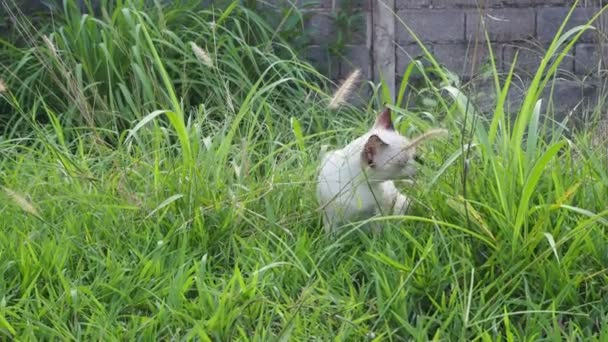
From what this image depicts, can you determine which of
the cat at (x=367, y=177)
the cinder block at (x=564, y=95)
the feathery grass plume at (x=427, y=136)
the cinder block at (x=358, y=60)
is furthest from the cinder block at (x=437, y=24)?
the feathery grass plume at (x=427, y=136)

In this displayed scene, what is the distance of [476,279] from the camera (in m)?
3.04

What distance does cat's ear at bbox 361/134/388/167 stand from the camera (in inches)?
122

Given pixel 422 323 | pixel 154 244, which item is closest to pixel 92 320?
pixel 154 244

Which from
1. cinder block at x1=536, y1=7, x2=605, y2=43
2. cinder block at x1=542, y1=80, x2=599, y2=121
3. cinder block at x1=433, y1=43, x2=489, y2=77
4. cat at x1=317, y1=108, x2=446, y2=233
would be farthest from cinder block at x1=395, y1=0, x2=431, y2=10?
cat at x1=317, y1=108, x2=446, y2=233

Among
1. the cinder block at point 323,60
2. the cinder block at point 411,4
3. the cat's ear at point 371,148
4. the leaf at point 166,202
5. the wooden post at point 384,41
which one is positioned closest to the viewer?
the cat's ear at point 371,148

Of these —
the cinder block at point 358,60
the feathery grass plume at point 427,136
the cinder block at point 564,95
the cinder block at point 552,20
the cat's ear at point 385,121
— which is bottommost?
the cinder block at point 564,95

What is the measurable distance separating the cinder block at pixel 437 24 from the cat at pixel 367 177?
2.81 metres

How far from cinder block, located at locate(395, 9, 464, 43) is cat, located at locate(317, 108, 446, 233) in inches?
110

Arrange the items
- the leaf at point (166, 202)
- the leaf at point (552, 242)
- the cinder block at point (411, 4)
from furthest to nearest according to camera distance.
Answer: the cinder block at point (411, 4) < the leaf at point (166, 202) < the leaf at point (552, 242)

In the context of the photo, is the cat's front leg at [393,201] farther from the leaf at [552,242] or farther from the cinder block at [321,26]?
the cinder block at [321,26]

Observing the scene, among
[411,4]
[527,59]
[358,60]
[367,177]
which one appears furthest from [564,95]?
[367,177]

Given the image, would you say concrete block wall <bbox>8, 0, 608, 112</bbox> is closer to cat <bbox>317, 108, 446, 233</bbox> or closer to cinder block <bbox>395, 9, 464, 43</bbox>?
cinder block <bbox>395, 9, 464, 43</bbox>

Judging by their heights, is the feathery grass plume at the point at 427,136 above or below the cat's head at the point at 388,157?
above

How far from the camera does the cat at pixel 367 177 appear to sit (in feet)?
10.4
